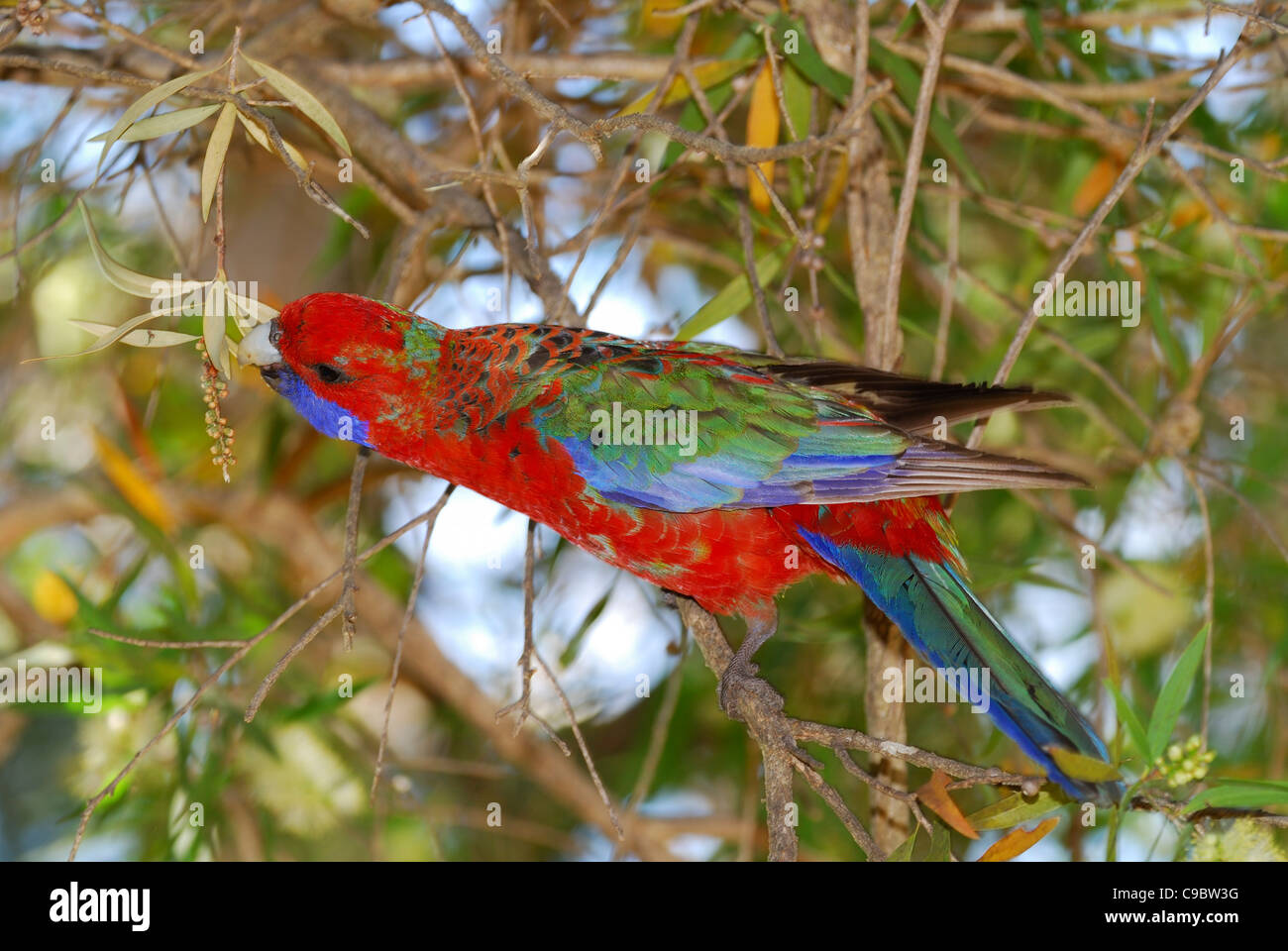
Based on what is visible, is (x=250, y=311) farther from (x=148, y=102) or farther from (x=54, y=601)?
(x=54, y=601)

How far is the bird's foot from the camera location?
2.20 meters

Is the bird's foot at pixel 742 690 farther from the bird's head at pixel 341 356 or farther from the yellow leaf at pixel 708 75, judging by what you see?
the yellow leaf at pixel 708 75

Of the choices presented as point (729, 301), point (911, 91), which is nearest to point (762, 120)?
point (911, 91)

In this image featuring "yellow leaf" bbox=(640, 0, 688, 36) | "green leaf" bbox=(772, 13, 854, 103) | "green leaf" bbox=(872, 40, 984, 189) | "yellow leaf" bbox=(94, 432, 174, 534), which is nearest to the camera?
"green leaf" bbox=(772, 13, 854, 103)

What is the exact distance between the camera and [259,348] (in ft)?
6.90

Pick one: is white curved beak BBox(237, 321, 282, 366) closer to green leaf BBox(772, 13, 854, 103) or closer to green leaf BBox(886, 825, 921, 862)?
green leaf BBox(772, 13, 854, 103)

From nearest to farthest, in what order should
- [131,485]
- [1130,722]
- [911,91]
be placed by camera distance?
[1130,722] < [911,91] < [131,485]

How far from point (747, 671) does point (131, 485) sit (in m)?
1.97

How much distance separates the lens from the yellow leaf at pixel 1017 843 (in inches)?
73.4

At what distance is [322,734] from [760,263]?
2073 mm

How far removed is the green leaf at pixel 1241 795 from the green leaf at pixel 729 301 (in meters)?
1.46

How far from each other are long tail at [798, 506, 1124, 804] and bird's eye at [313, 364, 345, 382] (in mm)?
1037

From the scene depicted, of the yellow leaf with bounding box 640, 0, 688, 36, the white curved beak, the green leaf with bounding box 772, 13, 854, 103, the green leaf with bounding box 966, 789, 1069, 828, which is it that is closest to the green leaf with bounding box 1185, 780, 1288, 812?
the green leaf with bounding box 966, 789, 1069, 828

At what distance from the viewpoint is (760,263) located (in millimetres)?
2717
